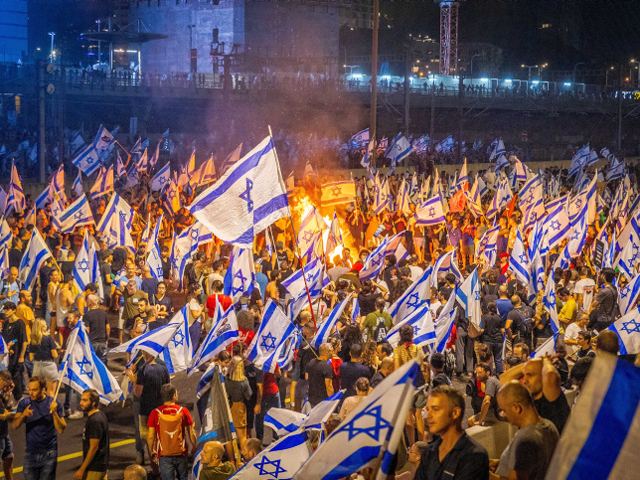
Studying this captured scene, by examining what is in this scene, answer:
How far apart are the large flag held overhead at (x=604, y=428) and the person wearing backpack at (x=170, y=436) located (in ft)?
14.3

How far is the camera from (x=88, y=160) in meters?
21.2

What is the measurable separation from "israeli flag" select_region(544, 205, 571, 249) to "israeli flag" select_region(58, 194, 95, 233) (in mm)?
8110

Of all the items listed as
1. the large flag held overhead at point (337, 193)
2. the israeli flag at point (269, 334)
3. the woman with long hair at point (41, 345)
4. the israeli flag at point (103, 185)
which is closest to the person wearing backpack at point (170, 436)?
the israeli flag at point (269, 334)

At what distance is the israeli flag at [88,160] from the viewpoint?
21.0m

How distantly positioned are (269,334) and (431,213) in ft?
24.4

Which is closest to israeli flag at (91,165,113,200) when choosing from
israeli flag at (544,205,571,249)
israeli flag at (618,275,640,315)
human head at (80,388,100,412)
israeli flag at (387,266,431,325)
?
israeli flag at (544,205,571,249)

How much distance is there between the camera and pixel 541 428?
A: 4.45 m

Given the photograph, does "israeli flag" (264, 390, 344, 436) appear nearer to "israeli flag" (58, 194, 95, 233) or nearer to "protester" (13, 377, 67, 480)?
"protester" (13, 377, 67, 480)

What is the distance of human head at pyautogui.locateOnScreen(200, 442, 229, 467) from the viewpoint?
6102 millimetres

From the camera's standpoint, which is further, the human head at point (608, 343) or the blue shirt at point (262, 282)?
the blue shirt at point (262, 282)

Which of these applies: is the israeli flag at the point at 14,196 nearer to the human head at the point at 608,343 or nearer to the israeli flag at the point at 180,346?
the israeli flag at the point at 180,346

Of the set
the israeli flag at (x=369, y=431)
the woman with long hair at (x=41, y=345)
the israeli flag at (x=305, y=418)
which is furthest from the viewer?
the woman with long hair at (x=41, y=345)

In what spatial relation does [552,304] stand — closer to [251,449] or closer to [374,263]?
[374,263]

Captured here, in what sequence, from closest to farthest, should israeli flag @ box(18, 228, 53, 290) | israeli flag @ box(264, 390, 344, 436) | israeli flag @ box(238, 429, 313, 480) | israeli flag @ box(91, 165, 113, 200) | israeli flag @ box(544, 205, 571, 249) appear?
israeli flag @ box(238, 429, 313, 480)
israeli flag @ box(264, 390, 344, 436)
israeli flag @ box(18, 228, 53, 290)
israeli flag @ box(544, 205, 571, 249)
israeli flag @ box(91, 165, 113, 200)
